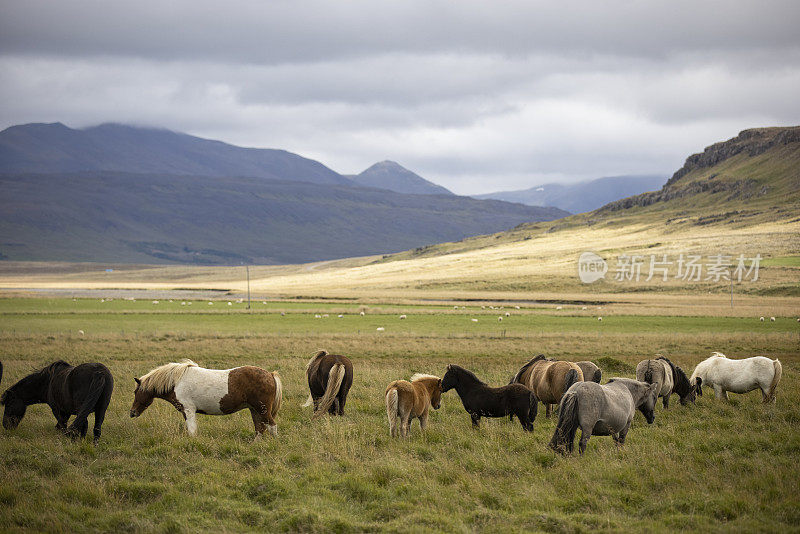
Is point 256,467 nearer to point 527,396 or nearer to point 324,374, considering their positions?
point 324,374

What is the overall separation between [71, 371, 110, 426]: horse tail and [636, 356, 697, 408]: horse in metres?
12.5

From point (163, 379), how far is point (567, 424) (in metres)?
8.32

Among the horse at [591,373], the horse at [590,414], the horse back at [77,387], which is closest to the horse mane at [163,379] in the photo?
the horse back at [77,387]

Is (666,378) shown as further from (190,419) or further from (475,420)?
(190,419)

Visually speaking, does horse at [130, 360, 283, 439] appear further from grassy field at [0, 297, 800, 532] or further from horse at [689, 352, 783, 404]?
horse at [689, 352, 783, 404]

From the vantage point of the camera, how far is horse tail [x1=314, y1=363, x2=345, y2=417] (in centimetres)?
1449

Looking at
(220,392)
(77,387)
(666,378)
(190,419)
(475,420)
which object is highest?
(77,387)

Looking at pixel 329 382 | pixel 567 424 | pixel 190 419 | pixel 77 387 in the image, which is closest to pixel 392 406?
pixel 329 382

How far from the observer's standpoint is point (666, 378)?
15852mm

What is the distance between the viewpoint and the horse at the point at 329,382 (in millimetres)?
14664

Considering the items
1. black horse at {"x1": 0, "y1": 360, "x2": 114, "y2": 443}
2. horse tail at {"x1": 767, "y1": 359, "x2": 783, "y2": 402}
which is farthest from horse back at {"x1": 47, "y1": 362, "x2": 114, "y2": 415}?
horse tail at {"x1": 767, "y1": 359, "x2": 783, "y2": 402}

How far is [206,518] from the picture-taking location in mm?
8914

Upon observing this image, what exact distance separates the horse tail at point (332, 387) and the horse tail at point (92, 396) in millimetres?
4662

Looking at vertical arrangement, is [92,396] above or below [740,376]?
above
